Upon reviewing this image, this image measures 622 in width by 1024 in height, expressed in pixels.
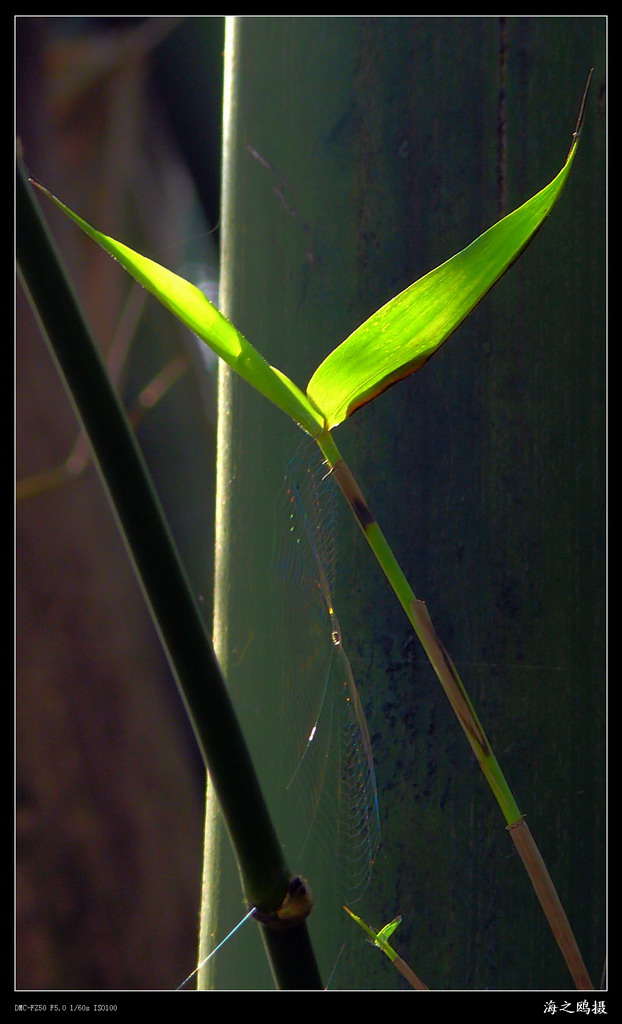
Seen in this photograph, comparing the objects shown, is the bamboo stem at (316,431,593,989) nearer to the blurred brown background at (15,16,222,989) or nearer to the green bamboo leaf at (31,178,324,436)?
the green bamboo leaf at (31,178,324,436)

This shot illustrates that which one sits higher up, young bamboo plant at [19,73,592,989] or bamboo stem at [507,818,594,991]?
young bamboo plant at [19,73,592,989]

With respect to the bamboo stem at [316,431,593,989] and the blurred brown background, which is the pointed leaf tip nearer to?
the bamboo stem at [316,431,593,989]

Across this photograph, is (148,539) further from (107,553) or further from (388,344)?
(107,553)

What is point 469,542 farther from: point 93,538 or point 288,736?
point 93,538

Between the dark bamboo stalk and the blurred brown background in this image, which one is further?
the blurred brown background

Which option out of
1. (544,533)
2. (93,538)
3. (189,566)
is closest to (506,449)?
(544,533)

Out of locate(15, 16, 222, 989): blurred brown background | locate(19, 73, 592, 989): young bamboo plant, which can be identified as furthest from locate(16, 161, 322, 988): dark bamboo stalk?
locate(15, 16, 222, 989): blurred brown background

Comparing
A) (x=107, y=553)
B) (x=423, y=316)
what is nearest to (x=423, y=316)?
(x=423, y=316)
